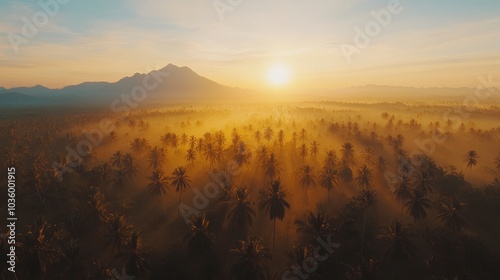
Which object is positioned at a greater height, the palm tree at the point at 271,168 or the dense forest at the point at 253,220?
the palm tree at the point at 271,168

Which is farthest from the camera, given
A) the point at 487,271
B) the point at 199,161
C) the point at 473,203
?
the point at 199,161

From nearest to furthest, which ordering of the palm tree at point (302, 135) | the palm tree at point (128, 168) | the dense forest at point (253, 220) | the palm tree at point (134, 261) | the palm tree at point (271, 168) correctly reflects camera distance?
the palm tree at point (134, 261) < the dense forest at point (253, 220) < the palm tree at point (271, 168) < the palm tree at point (128, 168) < the palm tree at point (302, 135)

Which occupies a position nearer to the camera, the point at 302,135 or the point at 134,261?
the point at 134,261

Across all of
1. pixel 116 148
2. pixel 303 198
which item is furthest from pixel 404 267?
Result: pixel 116 148

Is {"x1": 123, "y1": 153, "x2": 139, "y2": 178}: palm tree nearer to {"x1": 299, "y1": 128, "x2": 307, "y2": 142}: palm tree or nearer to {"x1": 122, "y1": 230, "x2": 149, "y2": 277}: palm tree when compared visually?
{"x1": 122, "y1": 230, "x2": 149, "y2": 277}: palm tree

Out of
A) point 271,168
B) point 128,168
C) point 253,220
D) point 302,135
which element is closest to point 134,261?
point 253,220

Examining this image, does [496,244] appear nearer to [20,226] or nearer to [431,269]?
[431,269]

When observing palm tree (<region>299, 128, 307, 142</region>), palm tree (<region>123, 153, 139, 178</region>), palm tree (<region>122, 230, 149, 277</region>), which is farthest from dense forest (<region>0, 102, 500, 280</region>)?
palm tree (<region>299, 128, 307, 142</region>)

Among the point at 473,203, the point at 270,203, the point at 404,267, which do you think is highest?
the point at 270,203

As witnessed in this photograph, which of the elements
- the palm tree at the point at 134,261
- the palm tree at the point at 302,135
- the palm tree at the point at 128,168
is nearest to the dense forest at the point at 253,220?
the palm tree at the point at 134,261

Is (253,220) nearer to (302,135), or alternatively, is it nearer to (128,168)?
(128,168)

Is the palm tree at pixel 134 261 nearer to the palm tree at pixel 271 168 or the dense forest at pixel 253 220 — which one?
the dense forest at pixel 253 220
